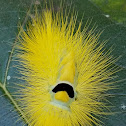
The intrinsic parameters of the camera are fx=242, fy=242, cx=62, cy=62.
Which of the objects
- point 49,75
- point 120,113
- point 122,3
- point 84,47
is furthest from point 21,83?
point 122,3

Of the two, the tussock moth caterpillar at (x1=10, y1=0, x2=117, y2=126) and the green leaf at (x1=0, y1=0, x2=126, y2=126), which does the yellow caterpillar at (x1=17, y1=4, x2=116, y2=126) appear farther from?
the green leaf at (x1=0, y1=0, x2=126, y2=126)

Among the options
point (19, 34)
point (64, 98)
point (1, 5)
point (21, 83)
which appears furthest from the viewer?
point (1, 5)

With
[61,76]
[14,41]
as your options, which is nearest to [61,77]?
[61,76]

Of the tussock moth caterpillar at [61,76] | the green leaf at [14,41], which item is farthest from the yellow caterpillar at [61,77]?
the green leaf at [14,41]

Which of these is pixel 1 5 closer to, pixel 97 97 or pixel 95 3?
pixel 95 3

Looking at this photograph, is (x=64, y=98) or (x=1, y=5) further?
(x=1, y=5)

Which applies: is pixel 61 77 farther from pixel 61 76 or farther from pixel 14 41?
pixel 14 41
